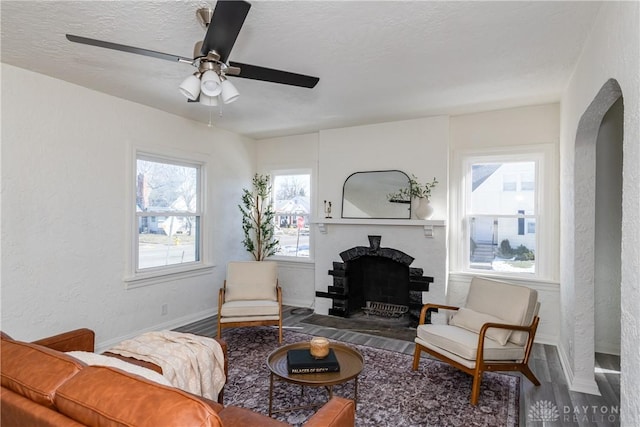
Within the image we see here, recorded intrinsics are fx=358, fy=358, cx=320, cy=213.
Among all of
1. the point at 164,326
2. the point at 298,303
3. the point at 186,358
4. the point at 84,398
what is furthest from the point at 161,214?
the point at 84,398

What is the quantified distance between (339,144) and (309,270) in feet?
6.52

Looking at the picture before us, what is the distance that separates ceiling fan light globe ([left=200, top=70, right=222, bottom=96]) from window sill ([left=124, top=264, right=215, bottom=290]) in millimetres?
2816

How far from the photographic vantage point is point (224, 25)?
5.68 feet

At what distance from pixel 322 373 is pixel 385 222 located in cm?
263

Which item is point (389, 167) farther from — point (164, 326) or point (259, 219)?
point (164, 326)

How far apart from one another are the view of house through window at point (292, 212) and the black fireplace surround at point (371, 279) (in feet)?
2.82

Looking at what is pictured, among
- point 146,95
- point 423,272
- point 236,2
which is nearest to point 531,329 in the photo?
point 423,272

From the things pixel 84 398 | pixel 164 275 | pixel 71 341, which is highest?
pixel 84 398

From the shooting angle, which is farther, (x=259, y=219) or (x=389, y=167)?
(x=259, y=219)

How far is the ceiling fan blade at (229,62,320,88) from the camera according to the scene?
220 centimetres

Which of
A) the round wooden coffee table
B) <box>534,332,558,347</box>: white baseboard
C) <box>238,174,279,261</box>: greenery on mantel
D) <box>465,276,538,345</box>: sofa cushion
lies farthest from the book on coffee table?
<box>238,174,279,261</box>: greenery on mantel

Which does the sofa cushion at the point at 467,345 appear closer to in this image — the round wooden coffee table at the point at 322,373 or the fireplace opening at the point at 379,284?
the round wooden coffee table at the point at 322,373

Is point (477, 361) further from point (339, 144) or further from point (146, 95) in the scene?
point (146, 95)

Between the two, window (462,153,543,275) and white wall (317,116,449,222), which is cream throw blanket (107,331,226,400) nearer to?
white wall (317,116,449,222)
